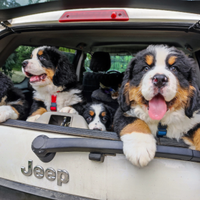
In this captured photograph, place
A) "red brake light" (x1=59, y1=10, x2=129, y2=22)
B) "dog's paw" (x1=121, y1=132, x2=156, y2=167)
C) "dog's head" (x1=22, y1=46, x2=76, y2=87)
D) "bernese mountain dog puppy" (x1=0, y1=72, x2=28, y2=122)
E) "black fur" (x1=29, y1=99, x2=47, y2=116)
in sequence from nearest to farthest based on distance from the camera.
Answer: "dog's paw" (x1=121, y1=132, x2=156, y2=167), "red brake light" (x1=59, y1=10, x2=129, y2=22), "bernese mountain dog puppy" (x1=0, y1=72, x2=28, y2=122), "dog's head" (x1=22, y1=46, x2=76, y2=87), "black fur" (x1=29, y1=99, x2=47, y2=116)

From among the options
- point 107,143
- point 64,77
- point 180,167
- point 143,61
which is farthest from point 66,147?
point 64,77

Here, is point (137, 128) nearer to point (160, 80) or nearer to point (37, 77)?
point (160, 80)

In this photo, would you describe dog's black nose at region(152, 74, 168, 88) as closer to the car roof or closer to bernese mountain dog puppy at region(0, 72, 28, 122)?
the car roof

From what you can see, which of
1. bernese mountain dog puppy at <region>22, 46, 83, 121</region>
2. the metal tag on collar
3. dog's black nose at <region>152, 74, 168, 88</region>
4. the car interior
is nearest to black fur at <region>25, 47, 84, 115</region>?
bernese mountain dog puppy at <region>22, 46, 83, 121</region>

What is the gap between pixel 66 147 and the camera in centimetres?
137

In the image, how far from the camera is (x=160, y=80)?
1.38m

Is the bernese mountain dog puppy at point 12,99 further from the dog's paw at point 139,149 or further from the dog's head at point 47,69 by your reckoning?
the dog's paw at point 139,149

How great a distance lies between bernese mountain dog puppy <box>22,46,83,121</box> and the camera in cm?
275

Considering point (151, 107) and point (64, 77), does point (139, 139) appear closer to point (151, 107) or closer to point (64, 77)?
point (151, 107)

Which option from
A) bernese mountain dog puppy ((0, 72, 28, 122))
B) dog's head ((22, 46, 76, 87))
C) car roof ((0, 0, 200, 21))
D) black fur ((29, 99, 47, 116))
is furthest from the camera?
black fur ((29, 99, 47, 116))

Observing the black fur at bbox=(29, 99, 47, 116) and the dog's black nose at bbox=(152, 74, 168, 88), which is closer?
the dog's black nose at bbox=(152, 74, 168, 88)

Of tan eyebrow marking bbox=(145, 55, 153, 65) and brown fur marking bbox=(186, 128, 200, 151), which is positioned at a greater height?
tan eyebrow marking bbox=(145, 55, 153, 65)

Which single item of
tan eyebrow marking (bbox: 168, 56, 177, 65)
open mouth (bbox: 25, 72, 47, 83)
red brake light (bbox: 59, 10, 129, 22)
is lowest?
tan eyebrow marking (bbox: 168, 56, 177, 65)

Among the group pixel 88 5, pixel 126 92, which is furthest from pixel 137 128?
pixel 88 5
